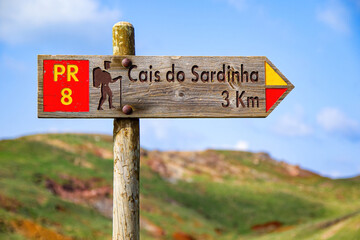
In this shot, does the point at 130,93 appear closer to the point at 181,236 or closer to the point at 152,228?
the point at 152,228

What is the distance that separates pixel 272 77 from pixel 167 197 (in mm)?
39247

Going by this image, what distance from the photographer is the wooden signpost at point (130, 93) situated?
503cm

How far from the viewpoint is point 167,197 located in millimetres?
43500

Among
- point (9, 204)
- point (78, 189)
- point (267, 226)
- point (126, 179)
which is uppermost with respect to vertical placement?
point (126, 179)

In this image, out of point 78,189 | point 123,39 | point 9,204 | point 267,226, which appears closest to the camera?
point 123,39

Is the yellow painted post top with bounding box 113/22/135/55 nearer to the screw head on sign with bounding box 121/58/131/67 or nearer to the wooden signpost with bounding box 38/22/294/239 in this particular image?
the wooden signpost with bounding box 38/22/294/239

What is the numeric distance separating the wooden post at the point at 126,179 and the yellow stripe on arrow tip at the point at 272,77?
1803mm

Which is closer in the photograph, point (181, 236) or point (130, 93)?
point (130, 93)

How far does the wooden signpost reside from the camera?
5.03 metres

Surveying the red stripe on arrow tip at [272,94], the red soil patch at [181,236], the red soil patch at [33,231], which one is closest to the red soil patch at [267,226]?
the red soil patch at [181,236]

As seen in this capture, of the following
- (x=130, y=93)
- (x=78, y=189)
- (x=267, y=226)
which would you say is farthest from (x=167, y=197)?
(x=130, y=93)

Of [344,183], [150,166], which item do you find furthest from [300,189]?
[150,166]

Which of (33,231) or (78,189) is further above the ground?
(33,231)

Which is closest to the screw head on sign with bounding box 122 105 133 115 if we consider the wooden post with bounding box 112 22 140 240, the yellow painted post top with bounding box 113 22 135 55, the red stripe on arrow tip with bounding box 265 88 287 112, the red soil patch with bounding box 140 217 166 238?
the wooden post with bounding box 112 22 140 240
